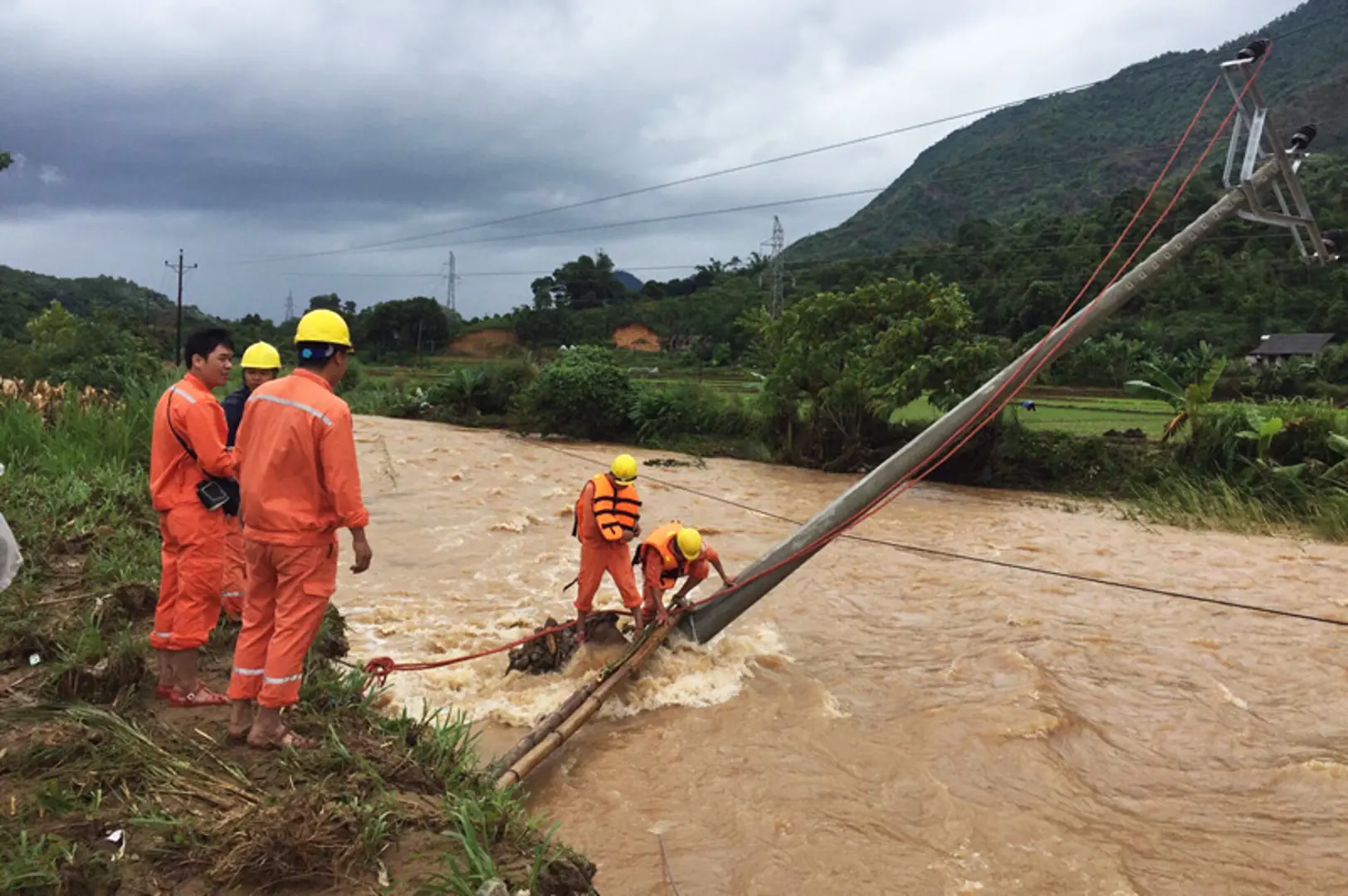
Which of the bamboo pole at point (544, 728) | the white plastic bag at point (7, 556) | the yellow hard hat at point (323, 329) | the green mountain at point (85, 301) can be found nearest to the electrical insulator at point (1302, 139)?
the bamboo pole at point (544, 728)

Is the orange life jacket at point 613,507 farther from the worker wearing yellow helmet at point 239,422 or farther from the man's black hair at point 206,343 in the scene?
the man's black hair at point 206,343

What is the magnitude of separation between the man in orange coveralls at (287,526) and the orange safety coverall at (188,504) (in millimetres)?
626

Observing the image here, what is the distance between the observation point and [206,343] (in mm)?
4254

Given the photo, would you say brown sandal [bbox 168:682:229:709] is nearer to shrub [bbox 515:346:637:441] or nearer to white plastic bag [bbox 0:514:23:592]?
white plastic bag [bbox 0:514:23:592]

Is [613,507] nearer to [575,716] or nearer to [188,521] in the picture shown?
[575,716]

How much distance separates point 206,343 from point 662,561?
9.96 ft

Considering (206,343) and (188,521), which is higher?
(206,343)

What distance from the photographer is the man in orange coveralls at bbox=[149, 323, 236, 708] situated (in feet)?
12.9

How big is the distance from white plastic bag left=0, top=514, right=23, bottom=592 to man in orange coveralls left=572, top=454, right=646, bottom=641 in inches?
129

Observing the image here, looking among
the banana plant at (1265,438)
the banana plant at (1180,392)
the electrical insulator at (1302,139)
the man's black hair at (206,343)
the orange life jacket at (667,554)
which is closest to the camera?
the man's black hair at (206,343)

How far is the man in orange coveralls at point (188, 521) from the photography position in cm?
392

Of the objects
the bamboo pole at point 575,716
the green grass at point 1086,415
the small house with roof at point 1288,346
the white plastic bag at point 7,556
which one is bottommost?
the bamboo pole at point 575,716

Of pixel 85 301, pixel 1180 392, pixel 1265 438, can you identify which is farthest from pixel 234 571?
pixel 85 301

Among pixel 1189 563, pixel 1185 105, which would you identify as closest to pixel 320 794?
pixel 1189 563
